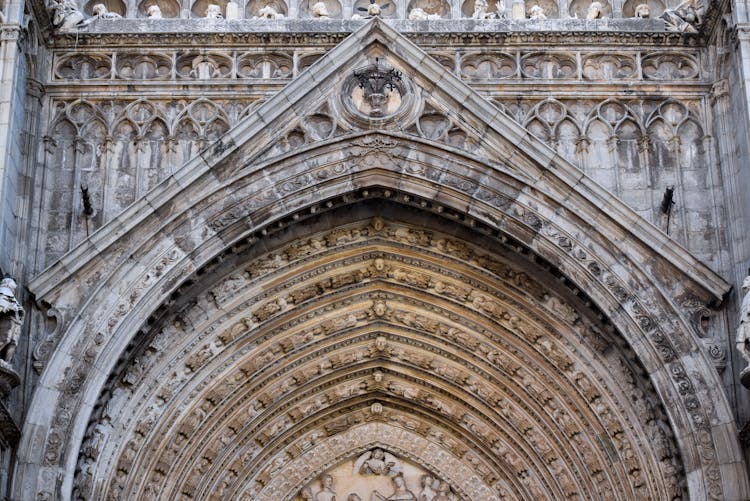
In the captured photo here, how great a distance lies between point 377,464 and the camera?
18.2 m

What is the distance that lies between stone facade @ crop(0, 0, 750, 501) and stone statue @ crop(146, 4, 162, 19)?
0.02 meters

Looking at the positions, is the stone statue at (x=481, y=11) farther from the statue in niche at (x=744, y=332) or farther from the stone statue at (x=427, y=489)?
the stone statue at (x=427, y=489)

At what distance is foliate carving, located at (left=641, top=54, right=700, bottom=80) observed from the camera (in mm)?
17391

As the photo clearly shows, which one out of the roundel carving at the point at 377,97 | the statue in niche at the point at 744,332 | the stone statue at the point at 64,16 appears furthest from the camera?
the stone statue at the point at 64,16

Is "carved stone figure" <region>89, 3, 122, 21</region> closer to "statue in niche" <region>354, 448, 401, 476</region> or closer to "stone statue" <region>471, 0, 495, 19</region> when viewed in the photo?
"stone statue" <region>471, 0, 495, 19</region>

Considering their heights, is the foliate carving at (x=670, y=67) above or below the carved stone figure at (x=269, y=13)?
below

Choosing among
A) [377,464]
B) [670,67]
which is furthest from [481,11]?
[377,464]

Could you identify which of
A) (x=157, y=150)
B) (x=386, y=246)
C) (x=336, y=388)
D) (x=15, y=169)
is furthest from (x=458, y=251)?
(x=15, y=169)

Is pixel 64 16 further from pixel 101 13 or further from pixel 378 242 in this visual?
pixel 378 242

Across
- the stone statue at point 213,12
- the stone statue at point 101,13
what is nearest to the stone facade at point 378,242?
the stone statue at point 213,12

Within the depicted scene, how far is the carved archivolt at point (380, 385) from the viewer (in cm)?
1648

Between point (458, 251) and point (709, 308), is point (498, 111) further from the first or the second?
point (709, 308)

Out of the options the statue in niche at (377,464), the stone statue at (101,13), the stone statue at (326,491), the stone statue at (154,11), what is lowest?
the stone statue at (326,491)

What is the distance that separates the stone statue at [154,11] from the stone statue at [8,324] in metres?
4.06
